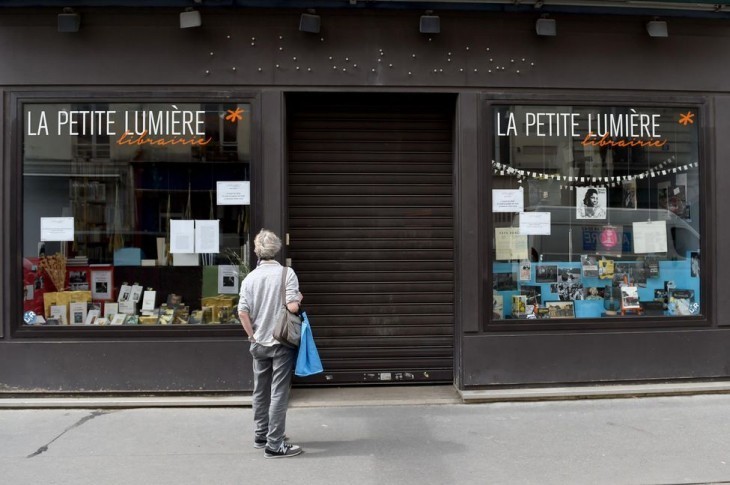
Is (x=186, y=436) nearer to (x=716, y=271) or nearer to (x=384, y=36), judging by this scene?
(x=384, y=36)

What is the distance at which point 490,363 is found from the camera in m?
6.88

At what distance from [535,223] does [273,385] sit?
358 cm

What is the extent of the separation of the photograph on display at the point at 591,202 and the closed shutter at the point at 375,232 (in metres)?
1.47

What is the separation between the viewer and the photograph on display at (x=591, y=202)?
7.30 m

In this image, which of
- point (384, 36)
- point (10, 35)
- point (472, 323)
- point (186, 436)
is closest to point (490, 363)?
point (472, 323)

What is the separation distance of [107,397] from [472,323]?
155 inches

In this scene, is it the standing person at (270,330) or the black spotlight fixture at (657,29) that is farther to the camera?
the black spotlight fixture at (657,29)

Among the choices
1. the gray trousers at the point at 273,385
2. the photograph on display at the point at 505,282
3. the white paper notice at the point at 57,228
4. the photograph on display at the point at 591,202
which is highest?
the photograph on display at the point at 591,202

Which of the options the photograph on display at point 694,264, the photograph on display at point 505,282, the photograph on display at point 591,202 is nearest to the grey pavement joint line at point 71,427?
the photograph on display at point 505,282

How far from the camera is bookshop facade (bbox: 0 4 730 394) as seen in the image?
22.2 ft

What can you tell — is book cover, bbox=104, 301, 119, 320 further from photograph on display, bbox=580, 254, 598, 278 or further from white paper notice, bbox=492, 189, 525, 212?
photograph on display, bbox=580, 254, 598, 278

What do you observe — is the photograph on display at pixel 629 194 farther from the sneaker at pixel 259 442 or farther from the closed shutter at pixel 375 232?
the sneaker at pixel 259 442

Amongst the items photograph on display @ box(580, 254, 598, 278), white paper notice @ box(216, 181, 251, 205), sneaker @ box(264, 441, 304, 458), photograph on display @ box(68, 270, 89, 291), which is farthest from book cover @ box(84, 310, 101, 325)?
photograph on display @ box(580, 254, 598, 278)

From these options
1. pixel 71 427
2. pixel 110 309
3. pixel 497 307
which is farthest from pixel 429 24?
pixel 71 427
